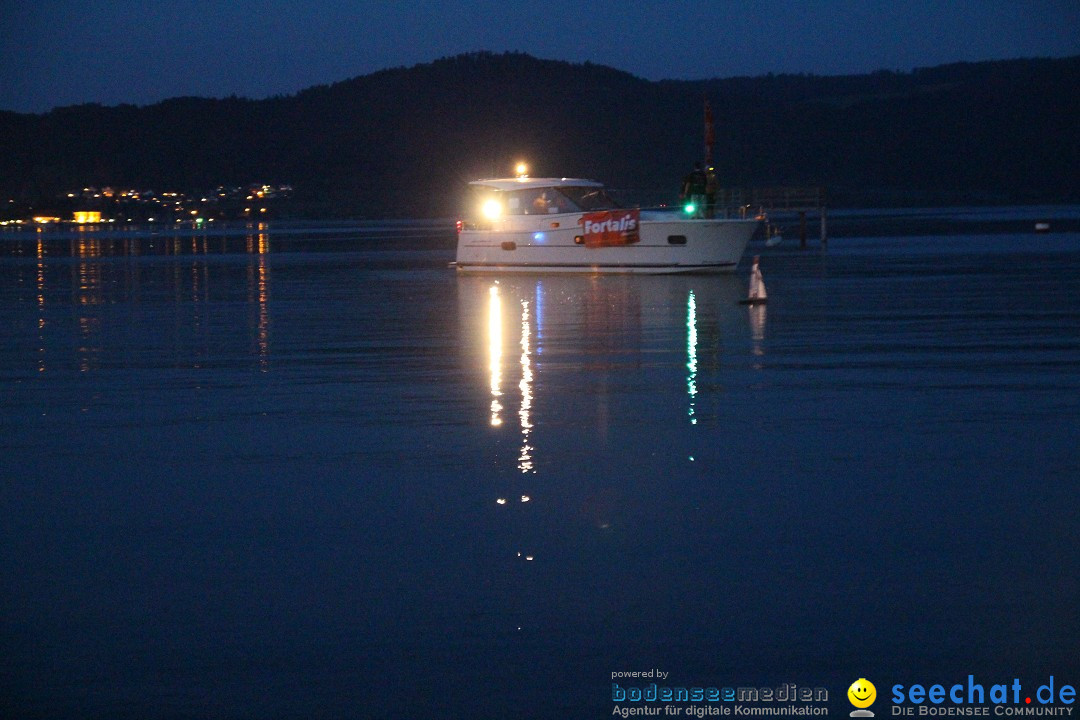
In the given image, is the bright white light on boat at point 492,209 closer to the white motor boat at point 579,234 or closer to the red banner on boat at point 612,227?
the white motor boat at point 579,234

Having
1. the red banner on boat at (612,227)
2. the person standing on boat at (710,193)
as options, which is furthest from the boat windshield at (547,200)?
the person standing on boat at (710,193)

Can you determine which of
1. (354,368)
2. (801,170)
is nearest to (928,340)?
(354,368)

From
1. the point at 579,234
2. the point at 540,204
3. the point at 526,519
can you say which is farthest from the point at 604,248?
the point at 526,519

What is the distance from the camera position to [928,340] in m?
16.6

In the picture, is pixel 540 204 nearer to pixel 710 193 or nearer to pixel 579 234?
pixel 579 234

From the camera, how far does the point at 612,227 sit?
3192 cm

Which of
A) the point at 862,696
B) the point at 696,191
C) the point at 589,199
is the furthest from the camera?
the point at 589,199

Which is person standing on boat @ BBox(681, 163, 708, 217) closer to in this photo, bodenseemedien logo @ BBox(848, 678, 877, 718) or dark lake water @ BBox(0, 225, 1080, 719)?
dark lake water @ BBox(0, 225, 1080, 719)

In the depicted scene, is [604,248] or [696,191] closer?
[604,248]

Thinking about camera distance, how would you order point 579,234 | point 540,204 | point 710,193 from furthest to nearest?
point 540,204 < point 579,234 < point 710,193

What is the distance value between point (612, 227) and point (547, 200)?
80.5 inches

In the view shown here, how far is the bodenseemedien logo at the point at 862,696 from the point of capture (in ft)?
17.7

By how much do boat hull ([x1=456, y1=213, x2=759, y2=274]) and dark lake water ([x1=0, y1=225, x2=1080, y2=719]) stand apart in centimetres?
1379

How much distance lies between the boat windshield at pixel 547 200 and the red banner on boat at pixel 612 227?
0.62 m
